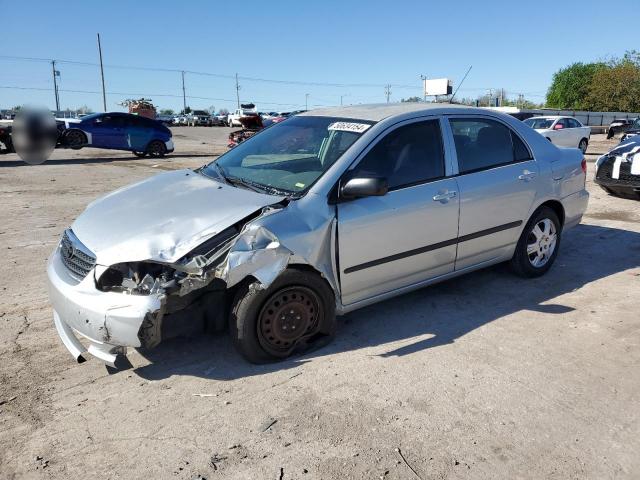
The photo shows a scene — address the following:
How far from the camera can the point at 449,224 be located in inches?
160

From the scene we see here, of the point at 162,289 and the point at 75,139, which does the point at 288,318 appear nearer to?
the point at 162,289

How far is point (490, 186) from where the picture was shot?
4332 millimetres

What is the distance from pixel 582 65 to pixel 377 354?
85.3 metres

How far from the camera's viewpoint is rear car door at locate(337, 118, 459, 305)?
11.6ft

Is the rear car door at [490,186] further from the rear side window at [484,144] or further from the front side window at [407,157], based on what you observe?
A: the front side window at [407,157]

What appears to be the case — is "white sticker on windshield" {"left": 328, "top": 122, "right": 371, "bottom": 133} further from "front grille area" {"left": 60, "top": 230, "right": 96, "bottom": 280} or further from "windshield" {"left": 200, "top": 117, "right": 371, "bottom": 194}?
"front grille area" {"left": 60, "top": 230, "right": 96, "bottom": 280}

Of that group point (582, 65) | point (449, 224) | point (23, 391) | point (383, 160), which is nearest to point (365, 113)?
point (383, 160)

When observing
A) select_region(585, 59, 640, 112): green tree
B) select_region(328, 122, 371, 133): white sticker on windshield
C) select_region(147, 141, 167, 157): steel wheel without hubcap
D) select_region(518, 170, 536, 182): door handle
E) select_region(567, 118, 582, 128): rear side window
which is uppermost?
select_region(585, 59, 640, 112): green tree

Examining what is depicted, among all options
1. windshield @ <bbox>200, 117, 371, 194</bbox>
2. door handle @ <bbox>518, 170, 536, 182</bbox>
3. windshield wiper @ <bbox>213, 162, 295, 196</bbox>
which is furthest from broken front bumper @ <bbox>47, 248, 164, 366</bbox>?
door handle @ <bbox>518, 170, 536, 182</bbox>

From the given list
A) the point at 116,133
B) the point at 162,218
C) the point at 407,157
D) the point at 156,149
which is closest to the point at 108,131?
the point at 116,133

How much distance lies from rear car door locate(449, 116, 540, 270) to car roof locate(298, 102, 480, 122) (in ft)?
0.41

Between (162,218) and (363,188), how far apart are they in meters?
1.34

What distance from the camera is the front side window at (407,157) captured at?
3.76 m

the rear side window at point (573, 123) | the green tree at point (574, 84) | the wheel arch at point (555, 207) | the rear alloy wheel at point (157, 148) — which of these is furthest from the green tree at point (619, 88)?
the wheel arch at point (555, 207)
